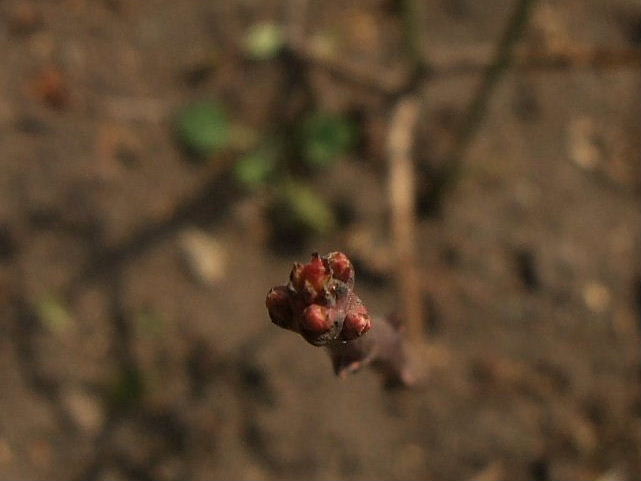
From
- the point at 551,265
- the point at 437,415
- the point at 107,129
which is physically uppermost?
the point at 107,129

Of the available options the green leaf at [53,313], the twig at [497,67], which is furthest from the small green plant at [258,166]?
the green leaf at [53,313]

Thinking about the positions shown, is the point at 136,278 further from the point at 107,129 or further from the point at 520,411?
the point at 520,411

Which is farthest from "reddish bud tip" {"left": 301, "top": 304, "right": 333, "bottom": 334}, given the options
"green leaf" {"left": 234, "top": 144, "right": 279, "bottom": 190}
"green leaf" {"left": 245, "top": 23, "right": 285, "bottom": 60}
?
"green leaf" {"left": 245, "top": 23, "right": 285, "bottom": 60}

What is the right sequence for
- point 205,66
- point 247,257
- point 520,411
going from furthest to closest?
point 205,66
point 247,257
point 520,411

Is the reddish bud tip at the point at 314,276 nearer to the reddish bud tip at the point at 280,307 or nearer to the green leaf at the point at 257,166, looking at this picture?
the reddish bud tip at the point at 280,307

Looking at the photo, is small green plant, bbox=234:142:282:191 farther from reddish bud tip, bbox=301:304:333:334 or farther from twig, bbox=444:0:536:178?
reddish bud tip, bbox=301:304:333:334

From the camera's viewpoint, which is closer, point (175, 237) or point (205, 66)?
point (175, 237)

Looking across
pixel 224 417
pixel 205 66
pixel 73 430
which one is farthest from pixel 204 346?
pixel 205 66
